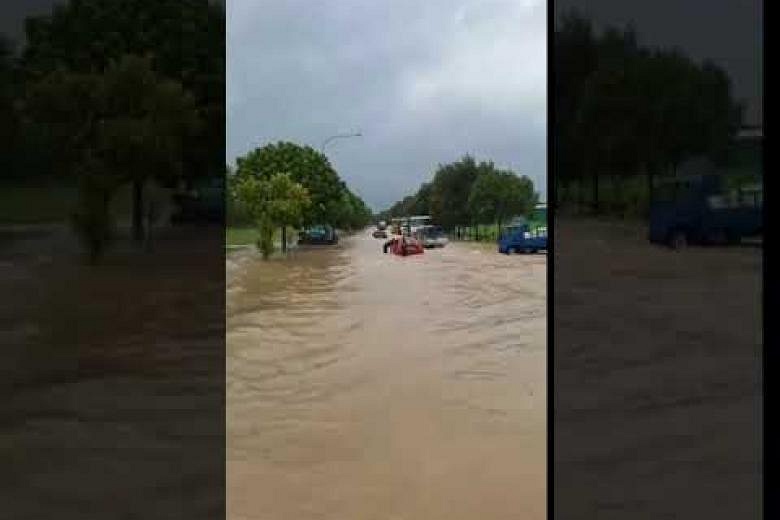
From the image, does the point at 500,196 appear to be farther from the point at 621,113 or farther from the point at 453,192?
the point at 621,113

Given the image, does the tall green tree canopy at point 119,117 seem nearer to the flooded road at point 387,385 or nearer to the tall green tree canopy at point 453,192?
the flooded road at point 387,385

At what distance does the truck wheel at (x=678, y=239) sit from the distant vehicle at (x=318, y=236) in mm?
15411

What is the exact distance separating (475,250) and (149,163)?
52.1 feet

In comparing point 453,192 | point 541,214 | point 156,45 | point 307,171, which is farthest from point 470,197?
point 156,45

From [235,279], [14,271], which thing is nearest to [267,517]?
[14,271]

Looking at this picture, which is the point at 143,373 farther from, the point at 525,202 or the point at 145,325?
the point at 525,202

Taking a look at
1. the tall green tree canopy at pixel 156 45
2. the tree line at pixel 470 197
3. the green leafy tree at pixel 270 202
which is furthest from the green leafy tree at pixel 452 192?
the tall green tree canopy at pixel 156 45

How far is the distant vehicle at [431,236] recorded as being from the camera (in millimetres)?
18850

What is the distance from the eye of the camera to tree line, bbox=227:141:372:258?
15.5 metres

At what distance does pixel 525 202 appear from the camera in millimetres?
16469

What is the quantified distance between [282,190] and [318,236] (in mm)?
2833

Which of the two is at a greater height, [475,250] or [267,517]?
[475,250]

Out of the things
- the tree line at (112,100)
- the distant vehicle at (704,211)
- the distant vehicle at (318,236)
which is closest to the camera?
the distant vehicle at (704,211)

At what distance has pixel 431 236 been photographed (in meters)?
19.2
